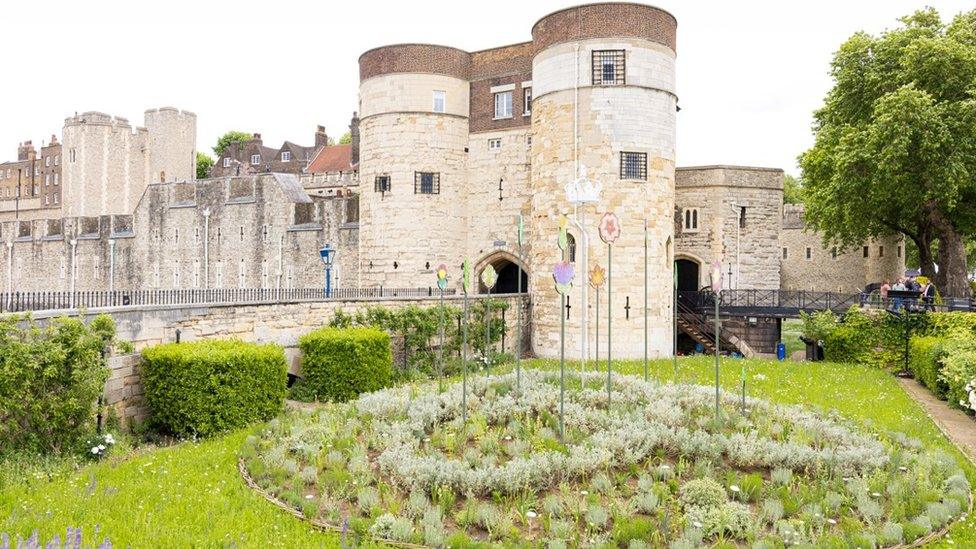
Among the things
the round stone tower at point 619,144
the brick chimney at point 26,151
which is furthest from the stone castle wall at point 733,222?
the brick chimney at point 26,151

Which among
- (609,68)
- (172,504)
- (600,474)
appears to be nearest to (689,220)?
(609,68)

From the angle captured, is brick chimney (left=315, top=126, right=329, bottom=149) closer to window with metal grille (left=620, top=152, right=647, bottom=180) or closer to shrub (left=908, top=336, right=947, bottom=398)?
window with metal grille (left=620, top=152, right=647, bottom=180)

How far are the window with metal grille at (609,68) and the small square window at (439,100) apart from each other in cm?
666

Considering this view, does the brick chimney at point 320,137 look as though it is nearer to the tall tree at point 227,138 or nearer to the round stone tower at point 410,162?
the tall tree at point 227,138

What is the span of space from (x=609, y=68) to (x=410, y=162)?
313 inches

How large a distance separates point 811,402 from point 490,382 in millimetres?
6499

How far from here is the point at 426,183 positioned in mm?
26547

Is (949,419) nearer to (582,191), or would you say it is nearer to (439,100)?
(582,191)

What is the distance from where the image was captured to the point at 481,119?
27.2 metres

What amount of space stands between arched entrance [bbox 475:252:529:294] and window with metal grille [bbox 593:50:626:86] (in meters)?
Result: 7.37

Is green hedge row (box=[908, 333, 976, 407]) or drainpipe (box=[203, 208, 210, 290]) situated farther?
drainpipe (box=[203, 208, 210, 290])

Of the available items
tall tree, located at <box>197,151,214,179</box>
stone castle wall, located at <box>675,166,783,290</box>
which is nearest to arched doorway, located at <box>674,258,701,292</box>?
stone castle wall, located at <box>675,166,783,290</box>

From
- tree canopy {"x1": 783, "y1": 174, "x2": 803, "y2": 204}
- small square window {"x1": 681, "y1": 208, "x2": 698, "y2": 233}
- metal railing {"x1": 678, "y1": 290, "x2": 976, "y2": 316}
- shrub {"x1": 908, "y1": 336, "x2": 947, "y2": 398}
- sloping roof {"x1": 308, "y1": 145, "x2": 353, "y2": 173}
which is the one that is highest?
sloping roof {"x1": 308, "y1": 145, "x2": 353, "y2": 173}

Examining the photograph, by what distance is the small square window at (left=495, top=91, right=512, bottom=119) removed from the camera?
2670 centimetres
